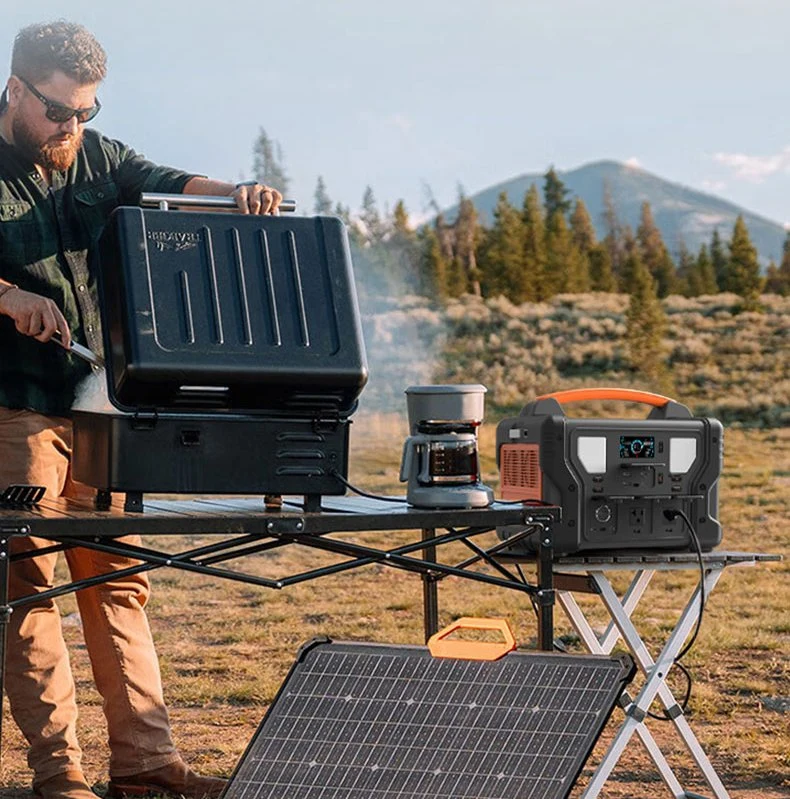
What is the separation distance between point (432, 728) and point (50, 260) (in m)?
1.54

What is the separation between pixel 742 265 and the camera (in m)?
41.1

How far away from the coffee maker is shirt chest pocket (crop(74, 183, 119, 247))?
1.04 meters

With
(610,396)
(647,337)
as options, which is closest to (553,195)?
(647,337)

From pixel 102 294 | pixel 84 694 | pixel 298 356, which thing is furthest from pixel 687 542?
pixel 84 694

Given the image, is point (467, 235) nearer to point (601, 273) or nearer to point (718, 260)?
point (601, 273)

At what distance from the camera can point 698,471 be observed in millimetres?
3742

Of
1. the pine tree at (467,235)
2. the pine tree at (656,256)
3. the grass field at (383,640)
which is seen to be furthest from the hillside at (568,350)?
the grass field at (383,640)

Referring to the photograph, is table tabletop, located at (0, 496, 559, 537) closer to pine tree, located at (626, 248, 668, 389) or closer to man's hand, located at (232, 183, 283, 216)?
man's hand, located at (232, 183, 283, 216)

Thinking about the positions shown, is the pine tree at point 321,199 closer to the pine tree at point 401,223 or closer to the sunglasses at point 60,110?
the pine tree at point 401,223

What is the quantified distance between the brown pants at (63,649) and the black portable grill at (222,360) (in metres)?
0.59

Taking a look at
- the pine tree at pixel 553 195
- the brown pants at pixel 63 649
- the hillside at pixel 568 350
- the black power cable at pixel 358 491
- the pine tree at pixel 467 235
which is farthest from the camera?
the pine tree at pixel 553 195

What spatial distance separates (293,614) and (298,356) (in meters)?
4.90

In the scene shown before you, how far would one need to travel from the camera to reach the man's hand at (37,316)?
3.18 meters

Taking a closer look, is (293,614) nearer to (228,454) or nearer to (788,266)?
(228,454)
